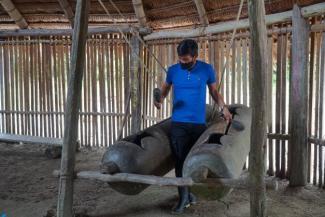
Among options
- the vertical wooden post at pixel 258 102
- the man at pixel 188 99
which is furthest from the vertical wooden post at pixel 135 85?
the vertical wooden post at pixel 258 102

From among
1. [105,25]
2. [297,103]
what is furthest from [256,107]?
[105,25]

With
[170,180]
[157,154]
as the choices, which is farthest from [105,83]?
[170,180]

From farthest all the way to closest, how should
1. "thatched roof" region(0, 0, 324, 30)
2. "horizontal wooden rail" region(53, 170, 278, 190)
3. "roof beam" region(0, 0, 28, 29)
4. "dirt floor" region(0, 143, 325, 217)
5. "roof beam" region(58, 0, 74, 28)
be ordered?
"roof beam" region(0, 0, 28, 29) → "roof beam" region(58, 0, 74, 28) → "thatched roof" region(0, 0, 324, 30) → "dirt floor" region(0, 143, 325, 217) → "horizontal wooden rail" region(53, 170, 278, 190)

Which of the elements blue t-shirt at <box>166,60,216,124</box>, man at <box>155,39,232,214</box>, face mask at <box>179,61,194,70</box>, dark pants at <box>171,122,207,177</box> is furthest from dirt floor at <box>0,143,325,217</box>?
face mask at <box>179,61,194,70</box>

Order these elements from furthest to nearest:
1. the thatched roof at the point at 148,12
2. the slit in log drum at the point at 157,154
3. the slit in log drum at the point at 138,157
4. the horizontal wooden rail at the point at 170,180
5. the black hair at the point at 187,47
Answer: the thatched roof at the point at 148,12
the black hair at the point at 187,47
the slit in log drum at the point at 138,157
the slit in log drum at the point at 157,154
the horizontal wooden rail at the point at 170,180

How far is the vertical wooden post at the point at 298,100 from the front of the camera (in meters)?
4.54

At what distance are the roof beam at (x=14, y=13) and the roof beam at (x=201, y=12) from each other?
3406 mm

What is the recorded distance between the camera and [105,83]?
7.39m

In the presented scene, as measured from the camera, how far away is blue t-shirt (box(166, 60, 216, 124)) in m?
3.82

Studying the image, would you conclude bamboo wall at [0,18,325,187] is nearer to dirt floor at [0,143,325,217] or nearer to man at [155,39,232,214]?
dirt floor at [0,143,325,217]

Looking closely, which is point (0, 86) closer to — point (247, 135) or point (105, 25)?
point (105, 25)

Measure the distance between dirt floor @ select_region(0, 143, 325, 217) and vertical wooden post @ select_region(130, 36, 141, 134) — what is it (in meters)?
1.91

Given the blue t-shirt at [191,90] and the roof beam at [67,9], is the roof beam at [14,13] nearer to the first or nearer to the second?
the roof beam at [67,9]

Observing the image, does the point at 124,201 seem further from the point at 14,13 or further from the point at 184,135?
the point at 14,13
